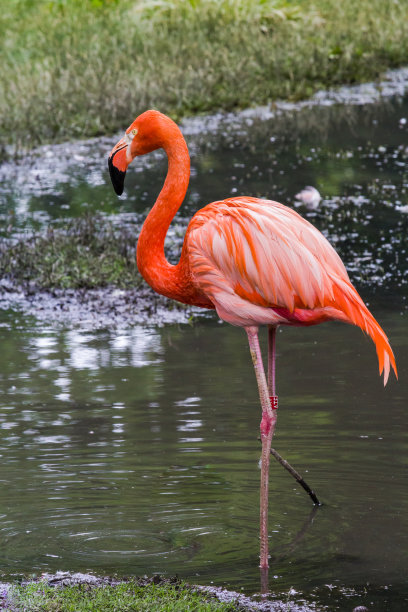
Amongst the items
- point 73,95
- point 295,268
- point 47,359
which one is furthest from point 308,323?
point 73,95

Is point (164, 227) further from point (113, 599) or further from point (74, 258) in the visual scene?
point (74, 258)

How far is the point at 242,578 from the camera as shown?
3.89m

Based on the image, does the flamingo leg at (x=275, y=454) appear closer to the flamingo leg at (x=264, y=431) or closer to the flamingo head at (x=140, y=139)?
the flamingo leg at (x=264, y=431)

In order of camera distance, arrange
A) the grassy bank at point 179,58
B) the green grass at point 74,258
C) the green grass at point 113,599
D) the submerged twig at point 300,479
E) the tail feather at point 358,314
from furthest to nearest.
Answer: the grassy bank at point 179,58, the green grass at point 74,258, the submerged twig at point 300,479, the tail feather at point 358,314, the green grass at point 113,599

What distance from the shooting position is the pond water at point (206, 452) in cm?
405

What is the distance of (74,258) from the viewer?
8.05 m

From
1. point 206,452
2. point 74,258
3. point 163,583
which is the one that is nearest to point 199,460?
point 206,452

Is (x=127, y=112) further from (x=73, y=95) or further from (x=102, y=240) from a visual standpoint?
(x=102, y=240)

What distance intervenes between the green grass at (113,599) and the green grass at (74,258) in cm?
399

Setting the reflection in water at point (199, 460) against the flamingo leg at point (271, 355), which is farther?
the flamingo leg at point (271, 355)

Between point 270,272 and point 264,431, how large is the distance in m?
0.64

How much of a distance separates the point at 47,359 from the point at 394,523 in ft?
9.01

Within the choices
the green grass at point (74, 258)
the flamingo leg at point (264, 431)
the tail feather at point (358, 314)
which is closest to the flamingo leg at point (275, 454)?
the flamingo leg at point (264, 431)

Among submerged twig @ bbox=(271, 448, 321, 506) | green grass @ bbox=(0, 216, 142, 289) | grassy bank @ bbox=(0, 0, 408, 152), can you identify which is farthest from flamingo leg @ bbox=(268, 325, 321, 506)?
grassy bank @ bbox=(0, 0, 408, 152)
